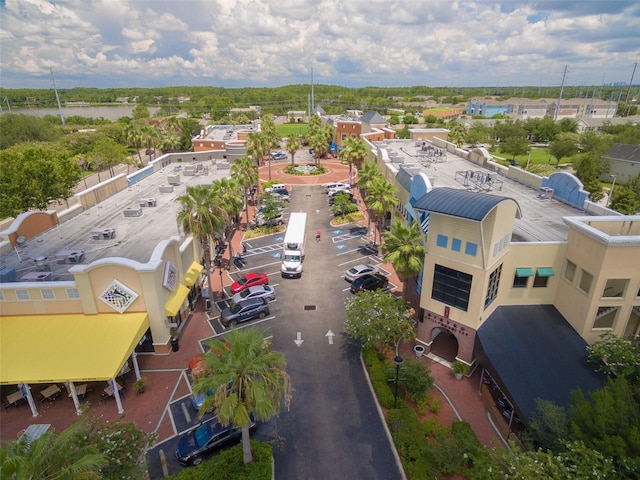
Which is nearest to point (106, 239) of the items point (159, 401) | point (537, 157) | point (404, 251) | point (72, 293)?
point (72, 293)

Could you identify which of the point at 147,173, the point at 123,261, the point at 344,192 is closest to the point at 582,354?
the point at 123,261

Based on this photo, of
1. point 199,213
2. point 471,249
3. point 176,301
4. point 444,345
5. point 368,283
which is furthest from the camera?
point 368,283

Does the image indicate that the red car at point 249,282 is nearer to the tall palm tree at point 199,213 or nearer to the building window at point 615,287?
the tall palm tree at point 199,213

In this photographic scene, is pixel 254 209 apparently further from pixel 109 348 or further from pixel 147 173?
pixel 109 348

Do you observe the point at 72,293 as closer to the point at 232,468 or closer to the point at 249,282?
the point at 249,282

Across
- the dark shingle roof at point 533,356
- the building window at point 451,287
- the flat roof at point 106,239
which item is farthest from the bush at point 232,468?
the flat roof at point 106,239

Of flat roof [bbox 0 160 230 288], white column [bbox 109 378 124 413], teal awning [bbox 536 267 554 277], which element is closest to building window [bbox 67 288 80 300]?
flat roof [bbox 0 160 230 288]

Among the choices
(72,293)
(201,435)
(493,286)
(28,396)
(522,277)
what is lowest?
(201,435)
